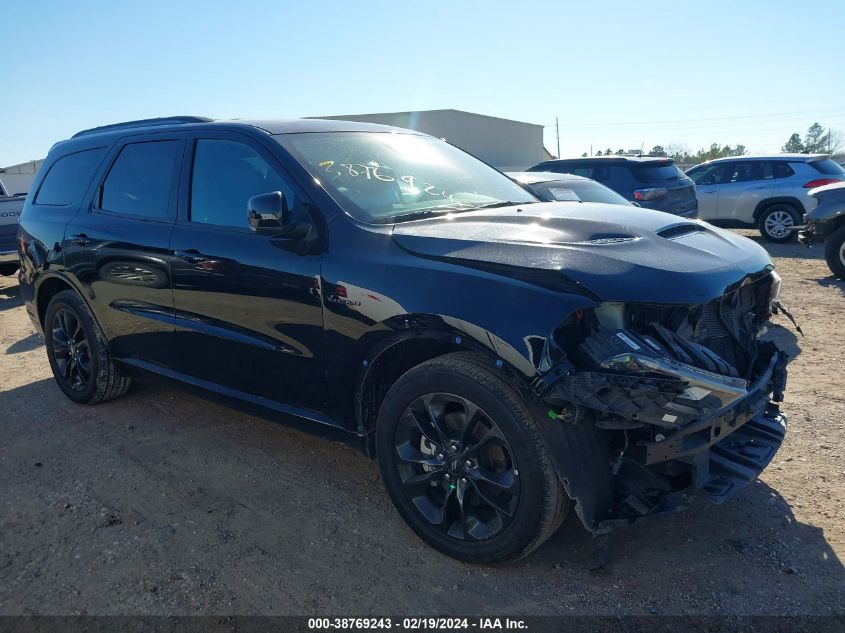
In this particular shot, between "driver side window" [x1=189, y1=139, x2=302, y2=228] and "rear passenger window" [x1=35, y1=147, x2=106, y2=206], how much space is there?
133cm

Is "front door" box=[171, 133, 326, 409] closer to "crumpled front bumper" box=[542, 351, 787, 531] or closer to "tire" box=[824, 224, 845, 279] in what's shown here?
"crumpled front bumper" box=[542, 351, 787, 531]

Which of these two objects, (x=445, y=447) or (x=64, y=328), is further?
(x=64, y=328)

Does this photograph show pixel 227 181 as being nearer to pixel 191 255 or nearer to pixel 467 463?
pixel 191 255

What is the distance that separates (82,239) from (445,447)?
3.15 meters

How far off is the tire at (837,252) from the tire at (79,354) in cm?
806

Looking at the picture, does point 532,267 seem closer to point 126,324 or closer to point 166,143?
point 166,143

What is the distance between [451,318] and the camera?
9.03 ft

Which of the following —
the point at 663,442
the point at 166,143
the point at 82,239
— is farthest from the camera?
the point at 82,239

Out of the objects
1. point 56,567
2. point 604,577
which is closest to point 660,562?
point 604,577

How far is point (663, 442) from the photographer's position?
2514mm

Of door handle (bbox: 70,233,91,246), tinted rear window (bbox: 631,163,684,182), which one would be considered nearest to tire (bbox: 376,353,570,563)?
door handle (bbox: 70,233,91,246)

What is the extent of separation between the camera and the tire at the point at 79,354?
482cm

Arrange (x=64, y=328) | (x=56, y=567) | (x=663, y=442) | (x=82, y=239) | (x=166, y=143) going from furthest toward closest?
(x=64, y=328), (x=82, y=239), (x=166, y=143), (x=56, y=567), (x=663, y=442)

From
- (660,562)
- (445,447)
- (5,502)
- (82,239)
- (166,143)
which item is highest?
(166,143)
